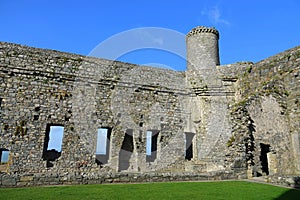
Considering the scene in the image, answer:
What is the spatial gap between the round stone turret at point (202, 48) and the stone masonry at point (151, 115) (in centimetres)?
16

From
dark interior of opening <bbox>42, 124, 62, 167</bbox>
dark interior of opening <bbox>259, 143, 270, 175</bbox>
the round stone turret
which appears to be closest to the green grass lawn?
dark interior of opening <bbox>259, 143, 270, 175</bbox>

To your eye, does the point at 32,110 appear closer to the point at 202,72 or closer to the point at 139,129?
the point at 139,129

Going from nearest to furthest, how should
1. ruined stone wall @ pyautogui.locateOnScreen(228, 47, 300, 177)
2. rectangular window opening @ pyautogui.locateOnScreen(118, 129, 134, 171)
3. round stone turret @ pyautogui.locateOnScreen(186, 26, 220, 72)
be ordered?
ruined stone wall @ pyautogui.locateOnScreen(228, 47, 300, 177), rectangular window opening @ pyautogui.locateOnScreen(118, 129, 134, 171), round stone turret @ pyautogui.locateOnScreen(186, 26, 220, 72)

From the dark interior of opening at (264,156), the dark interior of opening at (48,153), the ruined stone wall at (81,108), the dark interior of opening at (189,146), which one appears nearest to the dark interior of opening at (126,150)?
the ruined stone wall at (81,108)

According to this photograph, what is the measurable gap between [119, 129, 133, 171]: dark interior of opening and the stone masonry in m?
0.06

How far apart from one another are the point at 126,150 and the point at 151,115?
2.58 m

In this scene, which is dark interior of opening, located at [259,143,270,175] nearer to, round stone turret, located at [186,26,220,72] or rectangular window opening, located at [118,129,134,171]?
round stone turret, located at [186,26,220,72]

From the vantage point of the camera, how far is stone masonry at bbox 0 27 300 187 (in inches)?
459

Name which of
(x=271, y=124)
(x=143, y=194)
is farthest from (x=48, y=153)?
(x=271, y=124)

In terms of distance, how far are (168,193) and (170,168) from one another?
8.46 metres

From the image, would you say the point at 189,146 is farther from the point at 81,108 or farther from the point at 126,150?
the point at 81,108

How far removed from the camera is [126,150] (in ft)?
46.9

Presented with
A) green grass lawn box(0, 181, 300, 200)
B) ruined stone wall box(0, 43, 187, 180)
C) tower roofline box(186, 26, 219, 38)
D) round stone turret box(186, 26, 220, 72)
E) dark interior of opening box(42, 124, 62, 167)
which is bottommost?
green grass lawn box(0, 181, 300, 200)

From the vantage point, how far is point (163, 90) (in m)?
15.6
